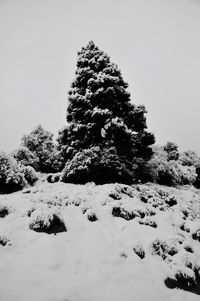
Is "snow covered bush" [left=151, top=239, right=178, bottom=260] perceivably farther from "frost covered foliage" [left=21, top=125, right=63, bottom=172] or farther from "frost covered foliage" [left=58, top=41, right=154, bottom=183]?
"frost covered foliage" [left=21, top=125, right=63, bottom=172]

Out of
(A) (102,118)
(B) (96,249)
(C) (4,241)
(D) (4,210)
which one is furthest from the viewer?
(A) (102,118)

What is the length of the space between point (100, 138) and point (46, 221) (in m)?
8.21

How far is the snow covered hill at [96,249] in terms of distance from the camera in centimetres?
511

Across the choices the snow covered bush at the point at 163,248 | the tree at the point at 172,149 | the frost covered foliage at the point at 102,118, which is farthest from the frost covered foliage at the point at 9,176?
the tree at the point at 172,149

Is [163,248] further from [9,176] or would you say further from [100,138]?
[100,138]

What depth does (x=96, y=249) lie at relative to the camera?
6516mm

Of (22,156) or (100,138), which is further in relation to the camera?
(22,156)

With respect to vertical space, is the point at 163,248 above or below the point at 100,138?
below

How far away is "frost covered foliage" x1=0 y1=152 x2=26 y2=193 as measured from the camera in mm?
12047

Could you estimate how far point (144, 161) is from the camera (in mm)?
Result: 15180

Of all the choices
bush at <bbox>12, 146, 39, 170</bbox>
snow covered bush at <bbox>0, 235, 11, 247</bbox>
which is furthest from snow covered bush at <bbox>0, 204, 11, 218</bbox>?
bush at <bbox>12, 146, 39, 170</bbox>

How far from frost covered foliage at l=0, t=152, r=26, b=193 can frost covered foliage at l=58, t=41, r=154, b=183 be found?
7.41 ft

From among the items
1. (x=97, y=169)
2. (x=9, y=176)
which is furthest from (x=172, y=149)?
(x=9, y=176)

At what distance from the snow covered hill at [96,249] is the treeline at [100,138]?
2.52m
